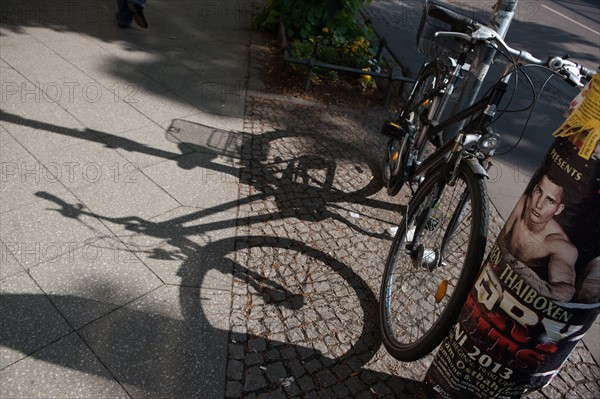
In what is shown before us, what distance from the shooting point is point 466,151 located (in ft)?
8.64

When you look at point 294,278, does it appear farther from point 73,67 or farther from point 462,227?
point 73,67

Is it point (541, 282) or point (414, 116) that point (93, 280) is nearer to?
point (541, 282)

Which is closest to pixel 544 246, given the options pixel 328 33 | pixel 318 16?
pixel 328 33

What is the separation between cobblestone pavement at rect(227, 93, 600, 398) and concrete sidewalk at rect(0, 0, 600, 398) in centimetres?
1

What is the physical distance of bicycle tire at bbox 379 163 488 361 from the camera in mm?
2336

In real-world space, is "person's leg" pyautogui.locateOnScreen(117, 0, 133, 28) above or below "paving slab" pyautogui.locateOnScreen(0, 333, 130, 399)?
above

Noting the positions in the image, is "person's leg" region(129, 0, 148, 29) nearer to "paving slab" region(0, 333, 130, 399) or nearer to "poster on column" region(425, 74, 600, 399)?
"paving slab" region(0, 333, 130, 399)

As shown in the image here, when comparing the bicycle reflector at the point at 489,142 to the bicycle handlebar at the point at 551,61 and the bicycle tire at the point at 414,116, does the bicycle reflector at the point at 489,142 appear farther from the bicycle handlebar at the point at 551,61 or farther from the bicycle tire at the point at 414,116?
the bicycle tire at the point at 414,116

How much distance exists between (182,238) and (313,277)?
929 mm

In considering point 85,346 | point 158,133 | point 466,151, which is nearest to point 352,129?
point 158,133

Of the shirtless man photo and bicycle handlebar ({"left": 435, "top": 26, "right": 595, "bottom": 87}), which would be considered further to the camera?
bicycle handlebar ({"left": 435, "top": 26, "right": 595, "bottom": 87})

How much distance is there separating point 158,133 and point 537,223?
11.7 feet

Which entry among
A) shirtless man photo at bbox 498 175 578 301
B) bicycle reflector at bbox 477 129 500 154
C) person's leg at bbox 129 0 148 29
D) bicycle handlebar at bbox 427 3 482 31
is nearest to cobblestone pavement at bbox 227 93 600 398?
shirtless man photo at bbox 498 175 578 301

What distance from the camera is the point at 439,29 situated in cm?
408
